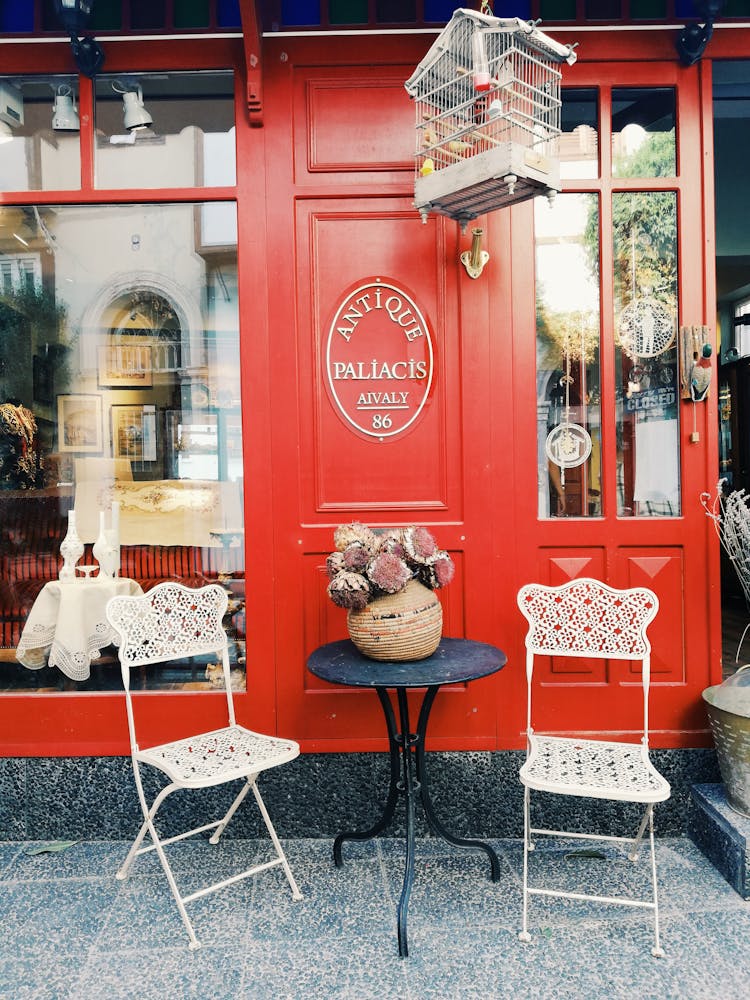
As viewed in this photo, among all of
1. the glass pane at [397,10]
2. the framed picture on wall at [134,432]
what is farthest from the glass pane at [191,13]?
the framed picture on wall at [134,432]

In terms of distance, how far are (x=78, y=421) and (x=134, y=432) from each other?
0.39 metres

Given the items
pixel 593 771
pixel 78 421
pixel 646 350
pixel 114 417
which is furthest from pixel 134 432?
pixel 593 771

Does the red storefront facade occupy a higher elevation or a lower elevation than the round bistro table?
higher

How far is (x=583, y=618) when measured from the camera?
11.3ft

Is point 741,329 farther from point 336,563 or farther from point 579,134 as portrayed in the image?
point 336,563

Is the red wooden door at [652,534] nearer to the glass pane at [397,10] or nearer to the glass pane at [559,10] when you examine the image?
the glass pane at [559,10]

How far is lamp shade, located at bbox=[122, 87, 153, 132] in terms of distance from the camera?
3.71m

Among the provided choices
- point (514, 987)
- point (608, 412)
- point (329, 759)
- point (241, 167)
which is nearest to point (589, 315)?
point (608, 412)

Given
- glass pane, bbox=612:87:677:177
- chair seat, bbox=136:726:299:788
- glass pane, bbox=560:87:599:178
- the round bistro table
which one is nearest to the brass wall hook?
glass pane, bbox=560:87:599:178

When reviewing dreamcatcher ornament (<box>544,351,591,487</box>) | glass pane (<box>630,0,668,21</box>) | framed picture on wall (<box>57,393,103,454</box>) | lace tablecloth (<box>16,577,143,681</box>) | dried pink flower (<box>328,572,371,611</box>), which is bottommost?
lace tablecloth (<box>16,577,143,681</box>)

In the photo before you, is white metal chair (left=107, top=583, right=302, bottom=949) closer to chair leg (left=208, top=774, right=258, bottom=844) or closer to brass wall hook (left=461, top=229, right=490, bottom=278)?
chair leg (left=208, top=774, right=258, bottom=844)

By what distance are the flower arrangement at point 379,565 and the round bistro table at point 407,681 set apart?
27 centimetres

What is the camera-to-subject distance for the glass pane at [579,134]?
368cm

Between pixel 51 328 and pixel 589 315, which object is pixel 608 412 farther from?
pixel 51 328
